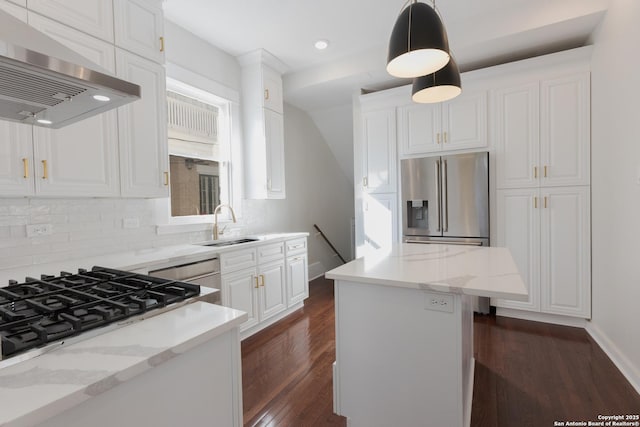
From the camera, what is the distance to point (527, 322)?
3062 mm

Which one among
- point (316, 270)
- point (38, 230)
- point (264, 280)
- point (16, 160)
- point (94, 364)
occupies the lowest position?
point (316, 270)

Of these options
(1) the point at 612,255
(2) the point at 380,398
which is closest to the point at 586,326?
(1) the point at 612,255

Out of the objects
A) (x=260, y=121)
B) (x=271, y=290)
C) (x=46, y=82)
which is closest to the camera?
(x=46, y=82)

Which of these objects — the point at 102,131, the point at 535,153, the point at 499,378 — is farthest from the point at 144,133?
the point at 535,153

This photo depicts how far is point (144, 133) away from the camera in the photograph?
7.59 feet

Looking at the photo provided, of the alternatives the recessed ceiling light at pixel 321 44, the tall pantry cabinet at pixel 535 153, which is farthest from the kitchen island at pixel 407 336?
the recessed ceiling light at pixel 321 44

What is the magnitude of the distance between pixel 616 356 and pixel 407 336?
1912mm

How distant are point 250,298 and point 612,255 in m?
2.90

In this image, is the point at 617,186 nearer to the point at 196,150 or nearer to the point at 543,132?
the point at 543,132

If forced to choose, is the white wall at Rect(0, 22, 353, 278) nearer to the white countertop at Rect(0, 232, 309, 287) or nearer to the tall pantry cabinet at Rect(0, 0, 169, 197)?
the white countertop at Rect(0, 232, 309, 287)

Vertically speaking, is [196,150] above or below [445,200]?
above

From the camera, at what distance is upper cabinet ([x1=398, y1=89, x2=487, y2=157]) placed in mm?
3221

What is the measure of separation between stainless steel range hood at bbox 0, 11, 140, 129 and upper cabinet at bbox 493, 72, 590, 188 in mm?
3225

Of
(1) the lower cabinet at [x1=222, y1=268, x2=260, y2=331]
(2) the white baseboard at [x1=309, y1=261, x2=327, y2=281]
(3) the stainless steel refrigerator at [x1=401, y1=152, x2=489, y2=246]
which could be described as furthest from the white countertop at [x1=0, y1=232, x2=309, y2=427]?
(2) the white baseboard at [x1=309, y1=261, x2=327, y2=281]
